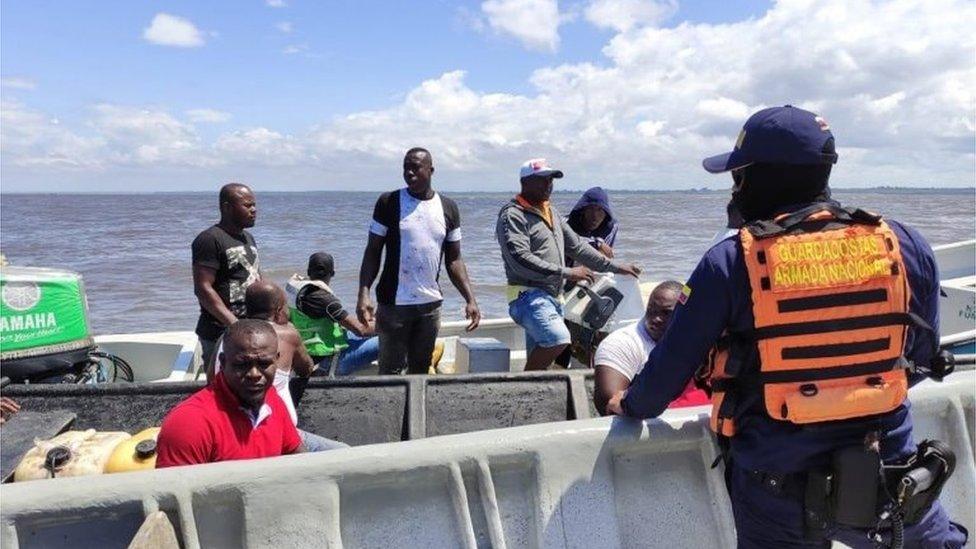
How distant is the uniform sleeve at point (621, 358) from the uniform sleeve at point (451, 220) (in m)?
1.83

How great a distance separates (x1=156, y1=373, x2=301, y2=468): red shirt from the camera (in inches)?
105

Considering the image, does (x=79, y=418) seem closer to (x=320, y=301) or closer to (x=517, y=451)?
(x=320, y=301)

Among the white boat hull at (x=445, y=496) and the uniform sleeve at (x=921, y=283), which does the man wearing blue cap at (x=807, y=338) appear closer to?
the uniform sleeve at (x=921, y=283)

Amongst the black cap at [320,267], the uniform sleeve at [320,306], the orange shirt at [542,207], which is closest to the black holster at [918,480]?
the orange shirt at [542,207]

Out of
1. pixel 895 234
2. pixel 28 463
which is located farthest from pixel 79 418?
pixel 895 234

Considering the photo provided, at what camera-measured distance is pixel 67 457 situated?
315cm

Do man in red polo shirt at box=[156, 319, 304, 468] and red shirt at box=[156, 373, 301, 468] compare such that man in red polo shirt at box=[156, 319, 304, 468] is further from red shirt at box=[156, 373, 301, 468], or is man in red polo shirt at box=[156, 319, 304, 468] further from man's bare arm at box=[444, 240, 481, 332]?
man's bare arm at box=[444, 240, 481, 332]

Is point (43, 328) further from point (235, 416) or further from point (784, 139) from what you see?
point (784, 139)

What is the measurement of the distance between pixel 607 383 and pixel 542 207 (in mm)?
2044

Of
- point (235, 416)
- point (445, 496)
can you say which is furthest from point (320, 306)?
point (445, 496)

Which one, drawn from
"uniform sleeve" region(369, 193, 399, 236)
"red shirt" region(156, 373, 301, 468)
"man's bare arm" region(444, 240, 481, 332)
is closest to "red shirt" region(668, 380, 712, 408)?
"red shirt" region(156, 373, 301, 468)

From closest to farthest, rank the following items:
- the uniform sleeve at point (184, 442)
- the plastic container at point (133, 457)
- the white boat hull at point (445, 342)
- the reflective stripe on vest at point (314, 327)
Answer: the uniform sleeve at point (184, 442)
the plastic container at point (133, 457)
the reflective stripe on vest at point (314, 327)
the white boat hull at point (445, 342)

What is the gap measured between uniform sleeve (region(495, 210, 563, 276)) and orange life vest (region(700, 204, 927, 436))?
297 centimetres

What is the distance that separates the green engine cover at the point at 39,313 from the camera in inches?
179
